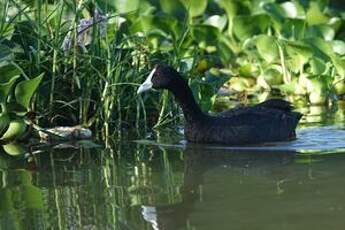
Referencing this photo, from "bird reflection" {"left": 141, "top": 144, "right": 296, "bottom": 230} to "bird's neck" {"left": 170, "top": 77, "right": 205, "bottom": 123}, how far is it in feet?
1.08

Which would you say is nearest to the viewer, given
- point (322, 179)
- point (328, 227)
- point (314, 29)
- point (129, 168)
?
point (328, 227)

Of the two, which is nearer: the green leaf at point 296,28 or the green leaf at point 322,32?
the green leaf at point 296,28

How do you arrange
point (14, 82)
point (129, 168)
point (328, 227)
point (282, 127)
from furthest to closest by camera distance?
point (282, 127) → point (14, 82) → point (129, 168) → point (328, 227)

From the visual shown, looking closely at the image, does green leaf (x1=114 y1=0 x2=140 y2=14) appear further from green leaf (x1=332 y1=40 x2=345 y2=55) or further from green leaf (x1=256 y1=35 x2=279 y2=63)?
green leaf (x1=332 y1=40 x2=345 y2=55)

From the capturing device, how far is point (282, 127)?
879 cm

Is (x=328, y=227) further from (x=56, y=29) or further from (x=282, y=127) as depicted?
(x=56, y=29)

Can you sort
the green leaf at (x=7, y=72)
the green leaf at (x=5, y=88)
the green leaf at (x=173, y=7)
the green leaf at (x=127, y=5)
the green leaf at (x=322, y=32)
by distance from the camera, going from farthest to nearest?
the green leaf at (x=173, y=7) → the green leaf at (x=127, y=5) → the green leaf at (x=322, y=32) → the green leaf at (x=7, y=72) → the green leaf at (x=5, y=88)

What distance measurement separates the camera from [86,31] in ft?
29.7

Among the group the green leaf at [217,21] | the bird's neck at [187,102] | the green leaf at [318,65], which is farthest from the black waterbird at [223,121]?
the green leaf at [217,21]

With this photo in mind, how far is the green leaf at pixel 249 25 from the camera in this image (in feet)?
39.0

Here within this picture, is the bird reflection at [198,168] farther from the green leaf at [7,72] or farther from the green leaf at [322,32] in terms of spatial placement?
the green leaf at [322,32]

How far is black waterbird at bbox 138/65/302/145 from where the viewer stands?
28.5 feet

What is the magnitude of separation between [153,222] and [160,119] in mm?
3315

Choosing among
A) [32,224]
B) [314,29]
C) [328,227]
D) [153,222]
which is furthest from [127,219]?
[314,29]
